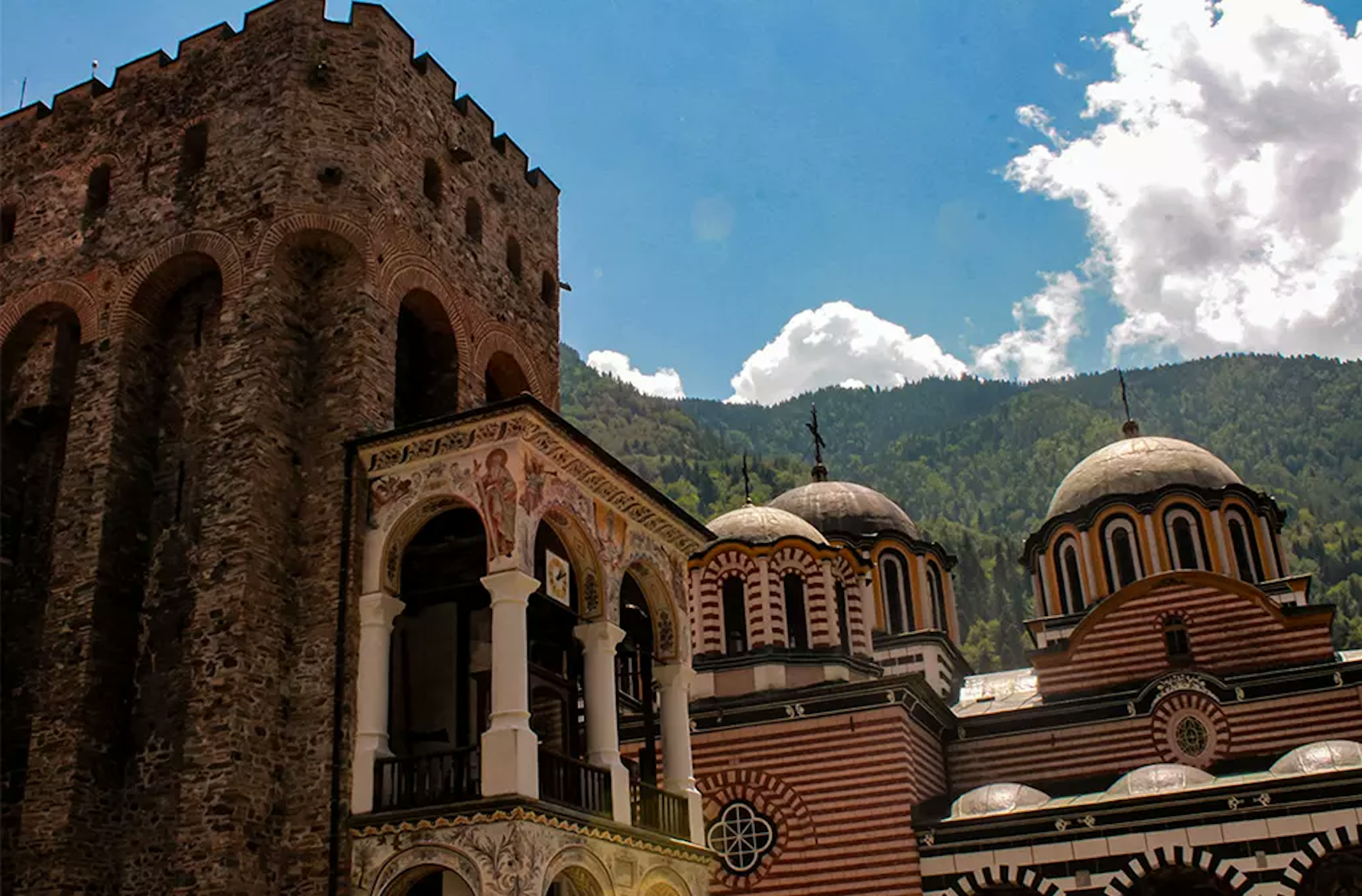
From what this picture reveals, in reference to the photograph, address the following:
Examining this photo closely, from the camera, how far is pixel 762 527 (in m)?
25.8

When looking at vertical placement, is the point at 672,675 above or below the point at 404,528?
below

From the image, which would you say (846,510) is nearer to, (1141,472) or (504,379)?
(1141,472)

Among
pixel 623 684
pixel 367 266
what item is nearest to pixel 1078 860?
pixel 623 684

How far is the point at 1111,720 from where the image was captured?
2370cm

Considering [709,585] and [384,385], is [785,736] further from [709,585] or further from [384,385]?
[384,385]

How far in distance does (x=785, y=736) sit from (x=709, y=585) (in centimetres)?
386

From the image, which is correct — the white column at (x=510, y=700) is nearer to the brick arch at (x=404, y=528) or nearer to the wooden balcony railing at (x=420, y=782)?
the wooden balcony railing at (x=420, y=782)

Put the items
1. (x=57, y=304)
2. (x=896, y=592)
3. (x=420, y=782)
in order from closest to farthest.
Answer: (x=420, y=782), (x=57, y=304), (x=896, y=592)

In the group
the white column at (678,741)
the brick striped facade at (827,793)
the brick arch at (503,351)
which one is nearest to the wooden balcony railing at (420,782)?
the white column at (678,741)

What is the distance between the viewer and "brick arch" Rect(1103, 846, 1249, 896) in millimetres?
19109

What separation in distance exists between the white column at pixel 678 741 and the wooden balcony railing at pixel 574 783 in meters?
2.05

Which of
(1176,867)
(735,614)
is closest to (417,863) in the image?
(1176,867)

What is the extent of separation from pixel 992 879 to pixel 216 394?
13.8m

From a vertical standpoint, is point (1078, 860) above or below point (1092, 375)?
below
